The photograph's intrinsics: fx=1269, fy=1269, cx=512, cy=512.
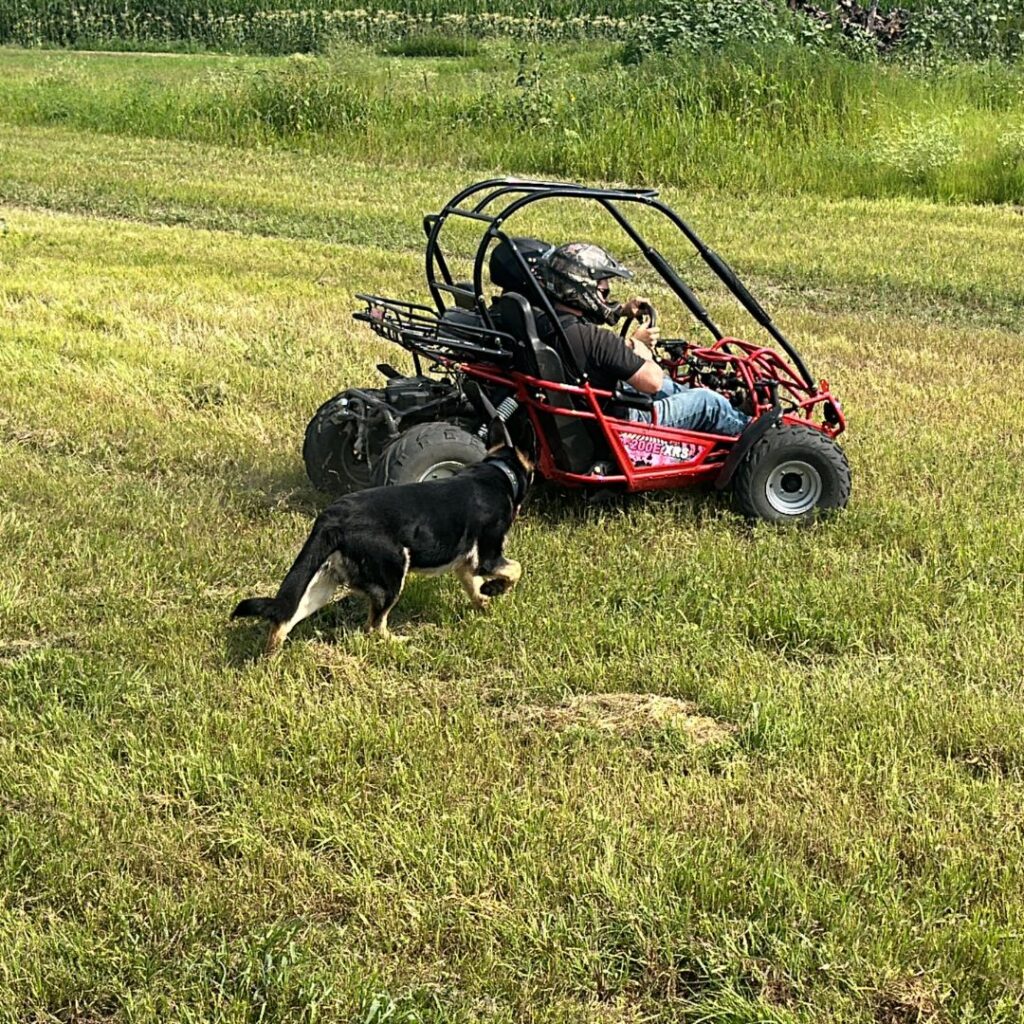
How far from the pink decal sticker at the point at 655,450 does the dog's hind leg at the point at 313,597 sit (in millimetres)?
1666

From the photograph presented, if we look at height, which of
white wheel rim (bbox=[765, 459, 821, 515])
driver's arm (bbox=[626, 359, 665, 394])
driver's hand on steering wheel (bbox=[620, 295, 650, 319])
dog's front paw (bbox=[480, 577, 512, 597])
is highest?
driver's hand on steering wheel (bbox=[620, 295, 650, 319])

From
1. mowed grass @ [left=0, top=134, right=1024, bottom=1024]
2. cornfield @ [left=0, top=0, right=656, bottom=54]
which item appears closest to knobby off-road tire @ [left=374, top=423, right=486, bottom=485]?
mowed grass @ [left=0, top=134, right=1024, bottom=1024]

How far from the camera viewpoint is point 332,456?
19.0 feet

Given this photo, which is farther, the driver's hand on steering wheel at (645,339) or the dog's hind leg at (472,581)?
the driver's hand on steering wheel at (645,339)

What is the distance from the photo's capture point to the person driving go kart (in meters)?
5.37

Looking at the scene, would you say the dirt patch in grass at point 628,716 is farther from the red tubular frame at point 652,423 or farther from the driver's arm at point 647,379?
the driver's arm at point 647,379

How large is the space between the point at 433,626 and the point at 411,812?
1228 millimetres

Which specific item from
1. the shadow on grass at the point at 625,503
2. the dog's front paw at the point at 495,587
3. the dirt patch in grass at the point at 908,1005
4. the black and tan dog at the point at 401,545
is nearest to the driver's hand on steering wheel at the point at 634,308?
the shadow on grass at the point at 625,503

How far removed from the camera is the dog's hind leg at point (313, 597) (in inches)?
166

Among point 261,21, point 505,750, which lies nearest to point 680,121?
point 505,750

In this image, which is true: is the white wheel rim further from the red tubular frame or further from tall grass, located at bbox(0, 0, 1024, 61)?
tall grass, located at bbox(0, 0, 1024, 61)

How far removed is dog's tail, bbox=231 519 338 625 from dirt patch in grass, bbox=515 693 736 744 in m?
0.82

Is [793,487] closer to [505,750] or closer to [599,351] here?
[599,351]

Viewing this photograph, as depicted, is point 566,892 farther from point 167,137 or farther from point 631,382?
point 167,137
